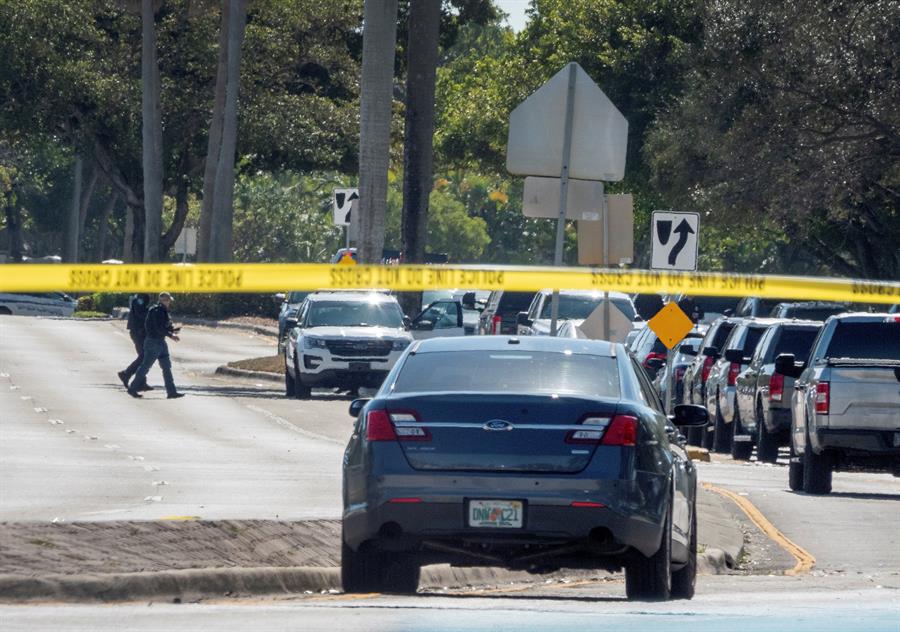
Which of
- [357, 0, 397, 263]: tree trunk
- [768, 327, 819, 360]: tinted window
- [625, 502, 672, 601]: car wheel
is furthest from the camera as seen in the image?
[357, 0, 397, 263]: tree trunk

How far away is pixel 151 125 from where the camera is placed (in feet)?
163

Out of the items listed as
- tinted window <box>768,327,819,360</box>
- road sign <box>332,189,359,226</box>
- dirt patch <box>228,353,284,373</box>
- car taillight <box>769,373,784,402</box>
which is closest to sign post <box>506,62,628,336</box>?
car taillight <box>769,373,784,402</box>

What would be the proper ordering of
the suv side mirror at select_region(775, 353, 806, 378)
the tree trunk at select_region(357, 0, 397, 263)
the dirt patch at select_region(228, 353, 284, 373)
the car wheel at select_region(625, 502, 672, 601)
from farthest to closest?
1. the dirt patch at select_region(228, 353, 284, 373)
2. the tree trunk at select_region(357, 0, 397, 263)
3. the suv side mirror at select_region(775, 353, 806, 378)
4. the car wheel at select_region(625, 502, 672, 601)

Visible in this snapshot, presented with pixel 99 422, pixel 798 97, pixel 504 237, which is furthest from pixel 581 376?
pixel 504 237

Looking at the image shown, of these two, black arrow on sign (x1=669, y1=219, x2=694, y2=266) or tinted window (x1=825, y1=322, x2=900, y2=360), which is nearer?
tinted window (x1=825, y1=322, x2=900, y2=360)

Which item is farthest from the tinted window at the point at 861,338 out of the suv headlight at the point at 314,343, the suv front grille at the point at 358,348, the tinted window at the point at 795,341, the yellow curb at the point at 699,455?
the suv headlight at the point at 314,343

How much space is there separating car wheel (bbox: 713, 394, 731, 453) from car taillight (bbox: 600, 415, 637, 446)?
51.1 ft

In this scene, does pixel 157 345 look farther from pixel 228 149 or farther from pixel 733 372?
pixel 228 149

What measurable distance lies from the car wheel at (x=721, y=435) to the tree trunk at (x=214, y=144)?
83.6ft

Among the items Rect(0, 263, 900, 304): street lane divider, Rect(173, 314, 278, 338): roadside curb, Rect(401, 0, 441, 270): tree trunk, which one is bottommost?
Rect(173, 314, 278, 338): roadside curb

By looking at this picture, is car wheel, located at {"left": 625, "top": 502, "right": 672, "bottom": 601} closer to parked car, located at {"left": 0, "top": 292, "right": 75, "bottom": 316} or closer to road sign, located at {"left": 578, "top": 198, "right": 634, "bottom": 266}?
road sign, located at {"left": 578, "top": 198, "right": 634, "bottom": 266}

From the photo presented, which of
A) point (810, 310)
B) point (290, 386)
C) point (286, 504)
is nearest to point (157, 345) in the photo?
point (290, 386)

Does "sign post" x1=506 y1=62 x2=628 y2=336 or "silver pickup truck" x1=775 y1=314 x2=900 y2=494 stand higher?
"sign post" x1=506 y1=62 x2=628 y2=336

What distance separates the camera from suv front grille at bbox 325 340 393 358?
2931cm
